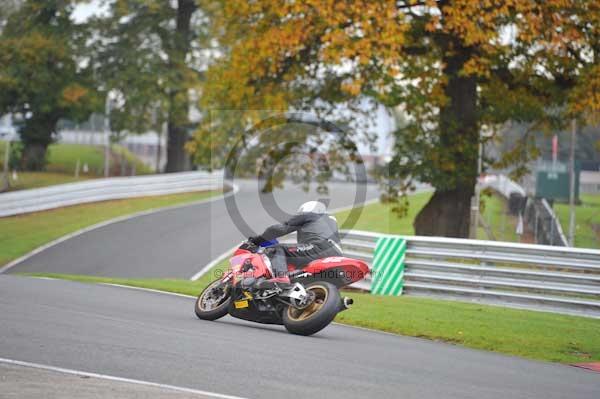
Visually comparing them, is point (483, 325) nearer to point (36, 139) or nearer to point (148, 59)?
point (148, 59)

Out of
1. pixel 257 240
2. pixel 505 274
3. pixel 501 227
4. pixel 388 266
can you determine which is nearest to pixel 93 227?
pixel 501 227

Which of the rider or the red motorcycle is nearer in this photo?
the red motorcycle

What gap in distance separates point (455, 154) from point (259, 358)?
1515cm

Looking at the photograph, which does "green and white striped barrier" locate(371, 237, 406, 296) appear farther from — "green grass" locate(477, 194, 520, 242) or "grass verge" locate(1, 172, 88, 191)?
"grass verge" locate(1, 172, 88, 191)

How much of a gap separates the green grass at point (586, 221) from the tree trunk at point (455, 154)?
9.34ft

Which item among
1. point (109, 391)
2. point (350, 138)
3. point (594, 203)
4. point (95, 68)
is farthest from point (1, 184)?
point (109, 391)

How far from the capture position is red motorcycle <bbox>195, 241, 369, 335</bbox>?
34.5ft

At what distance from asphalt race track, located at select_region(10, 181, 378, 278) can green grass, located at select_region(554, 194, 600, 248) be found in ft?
31.3

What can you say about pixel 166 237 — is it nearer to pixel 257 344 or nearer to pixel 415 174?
pixel 415 174

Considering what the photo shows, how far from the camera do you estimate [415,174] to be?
23.0 metres

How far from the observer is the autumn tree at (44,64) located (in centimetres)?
4572

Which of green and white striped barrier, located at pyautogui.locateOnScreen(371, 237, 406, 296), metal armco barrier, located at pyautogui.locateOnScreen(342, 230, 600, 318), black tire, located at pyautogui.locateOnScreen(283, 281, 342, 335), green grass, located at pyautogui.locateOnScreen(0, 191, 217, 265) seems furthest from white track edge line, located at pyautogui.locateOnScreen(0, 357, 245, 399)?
green grass, located at pyautogui.locateOnScreen(0, 191, 217, 265)

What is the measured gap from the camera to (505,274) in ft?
54.0

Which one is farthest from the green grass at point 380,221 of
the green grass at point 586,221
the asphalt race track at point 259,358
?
the asphalt race track at point 259,358
